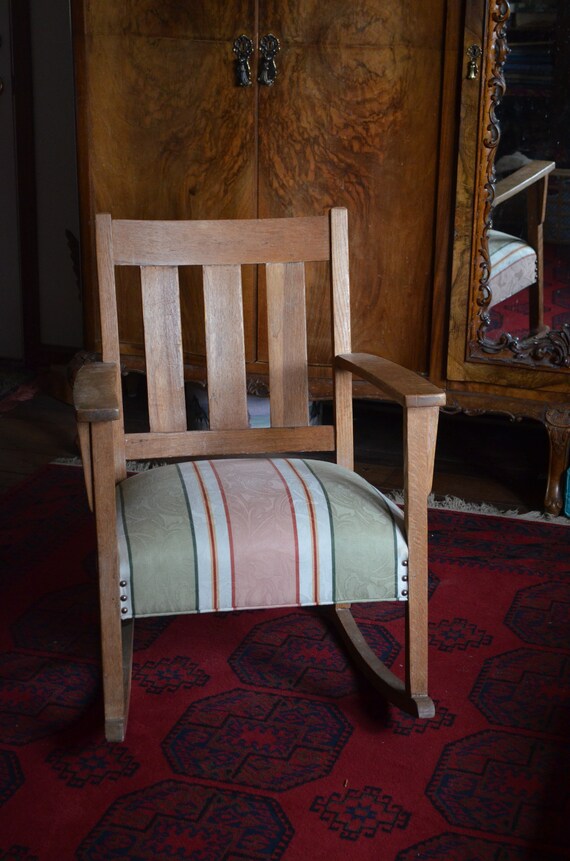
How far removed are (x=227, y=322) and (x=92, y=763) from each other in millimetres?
781

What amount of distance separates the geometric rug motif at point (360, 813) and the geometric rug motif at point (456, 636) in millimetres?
476

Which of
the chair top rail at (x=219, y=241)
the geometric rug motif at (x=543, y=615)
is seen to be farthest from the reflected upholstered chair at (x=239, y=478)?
the geometric rug motif at (x=543, y=615)

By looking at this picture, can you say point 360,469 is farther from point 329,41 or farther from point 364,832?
point 364,832

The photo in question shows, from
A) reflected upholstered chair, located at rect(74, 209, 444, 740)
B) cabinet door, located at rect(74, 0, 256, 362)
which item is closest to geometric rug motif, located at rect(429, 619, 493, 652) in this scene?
reflected upholstered chair, located at rect(74, 209, 444, 740)

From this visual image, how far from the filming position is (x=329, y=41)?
8.06 ft

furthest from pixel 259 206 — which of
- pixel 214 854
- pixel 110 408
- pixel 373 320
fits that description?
pixel 214 854

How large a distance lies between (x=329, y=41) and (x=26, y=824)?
1.86 metres

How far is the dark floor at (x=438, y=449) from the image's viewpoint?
9.02ft

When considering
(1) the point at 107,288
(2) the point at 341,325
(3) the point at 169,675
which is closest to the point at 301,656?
(3) the point at 169,675

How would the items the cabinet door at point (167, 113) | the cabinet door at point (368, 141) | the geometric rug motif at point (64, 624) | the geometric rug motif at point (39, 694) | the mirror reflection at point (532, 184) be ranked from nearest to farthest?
the geometric rug motif at point (39, 694) < the geometric rug motif at point (64, 624) < the mirror reflection at point (532, 184) < the cabinet door at point (368, 141) < the cabinet door at point (167, 113)

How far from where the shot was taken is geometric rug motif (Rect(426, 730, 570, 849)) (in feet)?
4.88

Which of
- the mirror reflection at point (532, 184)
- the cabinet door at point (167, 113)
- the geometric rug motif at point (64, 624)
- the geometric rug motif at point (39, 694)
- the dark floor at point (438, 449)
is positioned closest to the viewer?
the geometric rug motif at point (39, 694)

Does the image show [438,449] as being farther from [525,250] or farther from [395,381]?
[395,381]

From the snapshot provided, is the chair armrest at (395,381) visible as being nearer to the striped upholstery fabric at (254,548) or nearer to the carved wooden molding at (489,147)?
the striped upholstery fabric at (254,548)
